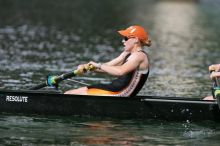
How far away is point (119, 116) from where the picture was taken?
1892cm

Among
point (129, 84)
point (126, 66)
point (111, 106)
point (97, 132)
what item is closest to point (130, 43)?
point (126, 66)

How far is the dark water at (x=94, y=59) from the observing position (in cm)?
1738

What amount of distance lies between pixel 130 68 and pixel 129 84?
1.88 ft

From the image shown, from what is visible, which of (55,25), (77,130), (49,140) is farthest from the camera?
(55,25)

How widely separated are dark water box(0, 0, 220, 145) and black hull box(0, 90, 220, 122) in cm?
20

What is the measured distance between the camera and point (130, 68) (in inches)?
736

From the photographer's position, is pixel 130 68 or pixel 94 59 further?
pixel 94 59

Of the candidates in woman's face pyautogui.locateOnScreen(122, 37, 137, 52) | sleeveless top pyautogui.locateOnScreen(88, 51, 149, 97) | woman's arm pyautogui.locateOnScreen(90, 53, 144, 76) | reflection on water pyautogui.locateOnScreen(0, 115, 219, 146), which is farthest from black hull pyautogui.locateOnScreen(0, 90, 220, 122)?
woman's face pyautogui.locateOnScreen(122, 37, 137, 52)

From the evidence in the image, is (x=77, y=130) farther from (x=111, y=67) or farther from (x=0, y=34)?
(x=0, y=34)

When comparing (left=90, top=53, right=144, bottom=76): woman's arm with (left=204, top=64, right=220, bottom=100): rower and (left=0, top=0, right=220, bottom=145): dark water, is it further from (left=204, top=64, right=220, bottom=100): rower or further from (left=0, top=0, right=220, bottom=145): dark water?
(left=204, top=64, right=220, bottom=100): rower

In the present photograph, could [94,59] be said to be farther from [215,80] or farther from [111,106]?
[215,80]

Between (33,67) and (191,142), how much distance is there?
602 inches

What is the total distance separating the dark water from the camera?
1738cm

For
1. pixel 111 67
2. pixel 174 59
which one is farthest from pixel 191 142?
pixel 174 59
